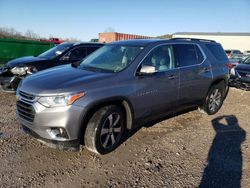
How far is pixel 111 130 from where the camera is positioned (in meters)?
4.10

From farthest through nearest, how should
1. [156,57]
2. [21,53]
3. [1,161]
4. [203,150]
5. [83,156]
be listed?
[21,53], [156,57], [203,150], [83,156], [1,161]

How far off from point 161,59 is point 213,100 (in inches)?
92.8

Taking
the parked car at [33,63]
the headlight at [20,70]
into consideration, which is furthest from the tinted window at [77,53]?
the headlight at [20,70]

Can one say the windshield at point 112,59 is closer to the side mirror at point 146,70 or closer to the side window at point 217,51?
the side mirror at point 146,70

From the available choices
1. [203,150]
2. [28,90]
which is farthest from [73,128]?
[203,150]

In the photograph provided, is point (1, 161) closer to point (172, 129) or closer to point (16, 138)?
point (16, 138)

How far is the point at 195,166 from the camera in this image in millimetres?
3861

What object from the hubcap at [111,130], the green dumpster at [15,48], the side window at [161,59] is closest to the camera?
the hubcap at [111,130]

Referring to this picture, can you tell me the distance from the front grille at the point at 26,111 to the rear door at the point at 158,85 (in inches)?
63.7

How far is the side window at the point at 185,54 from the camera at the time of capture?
17.0 ft

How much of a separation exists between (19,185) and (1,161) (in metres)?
0.76

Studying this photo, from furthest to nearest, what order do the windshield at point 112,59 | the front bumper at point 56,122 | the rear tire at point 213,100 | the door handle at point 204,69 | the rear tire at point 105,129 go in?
the rear tire at point 213,100 < the door handle at point 204,69 < the windshield at point 112,59 < the rear tire at point 105,129 < the front bumper at point 56,122

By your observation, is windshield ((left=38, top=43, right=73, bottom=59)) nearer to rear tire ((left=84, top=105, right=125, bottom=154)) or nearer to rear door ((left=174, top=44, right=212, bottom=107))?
rear door ((left=174, top=44, right=212, bottom=107))

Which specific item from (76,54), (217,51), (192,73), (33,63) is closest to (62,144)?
(192,73)
